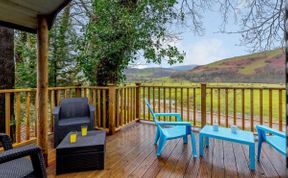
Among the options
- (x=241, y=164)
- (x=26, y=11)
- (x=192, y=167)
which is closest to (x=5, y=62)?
(x=26, y=11)

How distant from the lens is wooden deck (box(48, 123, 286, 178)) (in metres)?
2.29

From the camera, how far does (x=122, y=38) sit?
4.13m

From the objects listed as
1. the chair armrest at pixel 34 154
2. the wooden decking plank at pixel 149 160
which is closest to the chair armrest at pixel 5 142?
the chair armrest at pixel 34 154

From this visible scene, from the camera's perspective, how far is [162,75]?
15.8 feet

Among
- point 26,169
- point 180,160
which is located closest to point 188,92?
point 180,160

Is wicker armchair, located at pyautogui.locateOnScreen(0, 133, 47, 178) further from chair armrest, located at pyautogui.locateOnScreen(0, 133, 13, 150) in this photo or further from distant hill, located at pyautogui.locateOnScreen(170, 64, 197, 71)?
distant hill, located at pyautogui.locateOnScreen(170, 64, 197, 71)

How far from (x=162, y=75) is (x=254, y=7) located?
97.7 inches

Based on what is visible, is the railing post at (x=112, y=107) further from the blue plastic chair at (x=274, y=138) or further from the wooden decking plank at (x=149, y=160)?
the blue plastic chair at (x=274, y=138)

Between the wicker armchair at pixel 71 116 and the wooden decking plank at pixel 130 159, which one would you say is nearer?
the wooden decking plank at pixel 130 159

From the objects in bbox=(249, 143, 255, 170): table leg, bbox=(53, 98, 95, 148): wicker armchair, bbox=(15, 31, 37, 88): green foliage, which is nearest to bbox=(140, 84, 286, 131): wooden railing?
bbox=(249, 143, 255, 170): table leg

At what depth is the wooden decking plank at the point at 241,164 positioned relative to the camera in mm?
2262

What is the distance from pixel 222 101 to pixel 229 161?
1.80m

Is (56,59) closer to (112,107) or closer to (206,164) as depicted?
(112,107)

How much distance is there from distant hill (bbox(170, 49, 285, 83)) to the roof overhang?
10.3 ft
